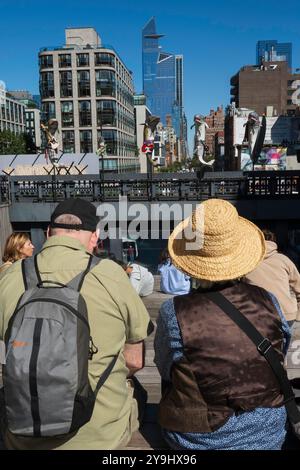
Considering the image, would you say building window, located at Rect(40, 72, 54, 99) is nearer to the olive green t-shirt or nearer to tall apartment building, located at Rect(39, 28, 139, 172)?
tall apartment building, located at Rect(39, 28, 139, 172)

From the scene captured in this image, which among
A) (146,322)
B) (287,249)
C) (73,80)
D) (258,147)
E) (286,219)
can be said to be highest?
(73,80)

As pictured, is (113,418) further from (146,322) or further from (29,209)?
(29,209)

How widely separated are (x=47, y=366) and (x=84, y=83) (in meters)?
88.9

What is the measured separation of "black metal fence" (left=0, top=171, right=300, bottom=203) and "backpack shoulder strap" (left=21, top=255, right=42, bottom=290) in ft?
47.1

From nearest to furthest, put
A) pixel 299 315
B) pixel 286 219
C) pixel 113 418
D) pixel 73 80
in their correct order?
pixel 113 418 → pixel 299 315 → pixel 286 219 → pixel 73 80

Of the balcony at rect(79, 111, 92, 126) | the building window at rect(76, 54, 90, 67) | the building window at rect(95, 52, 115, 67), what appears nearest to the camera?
the building window at rect(76, 54, 90, 67)

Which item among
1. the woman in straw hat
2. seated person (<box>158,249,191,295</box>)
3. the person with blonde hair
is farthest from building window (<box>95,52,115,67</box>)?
the woman in straw hat

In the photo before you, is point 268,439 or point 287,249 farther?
point 287,249

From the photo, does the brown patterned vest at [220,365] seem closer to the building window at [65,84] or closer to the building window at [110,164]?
the building window at [110,164]

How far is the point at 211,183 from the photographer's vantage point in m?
16.4

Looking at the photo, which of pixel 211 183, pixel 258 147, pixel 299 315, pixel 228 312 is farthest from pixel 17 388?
pixel 258 147

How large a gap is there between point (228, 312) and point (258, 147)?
18.7 metres

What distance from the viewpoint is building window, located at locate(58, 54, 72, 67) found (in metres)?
83.4

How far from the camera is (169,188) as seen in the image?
17.0 meters
